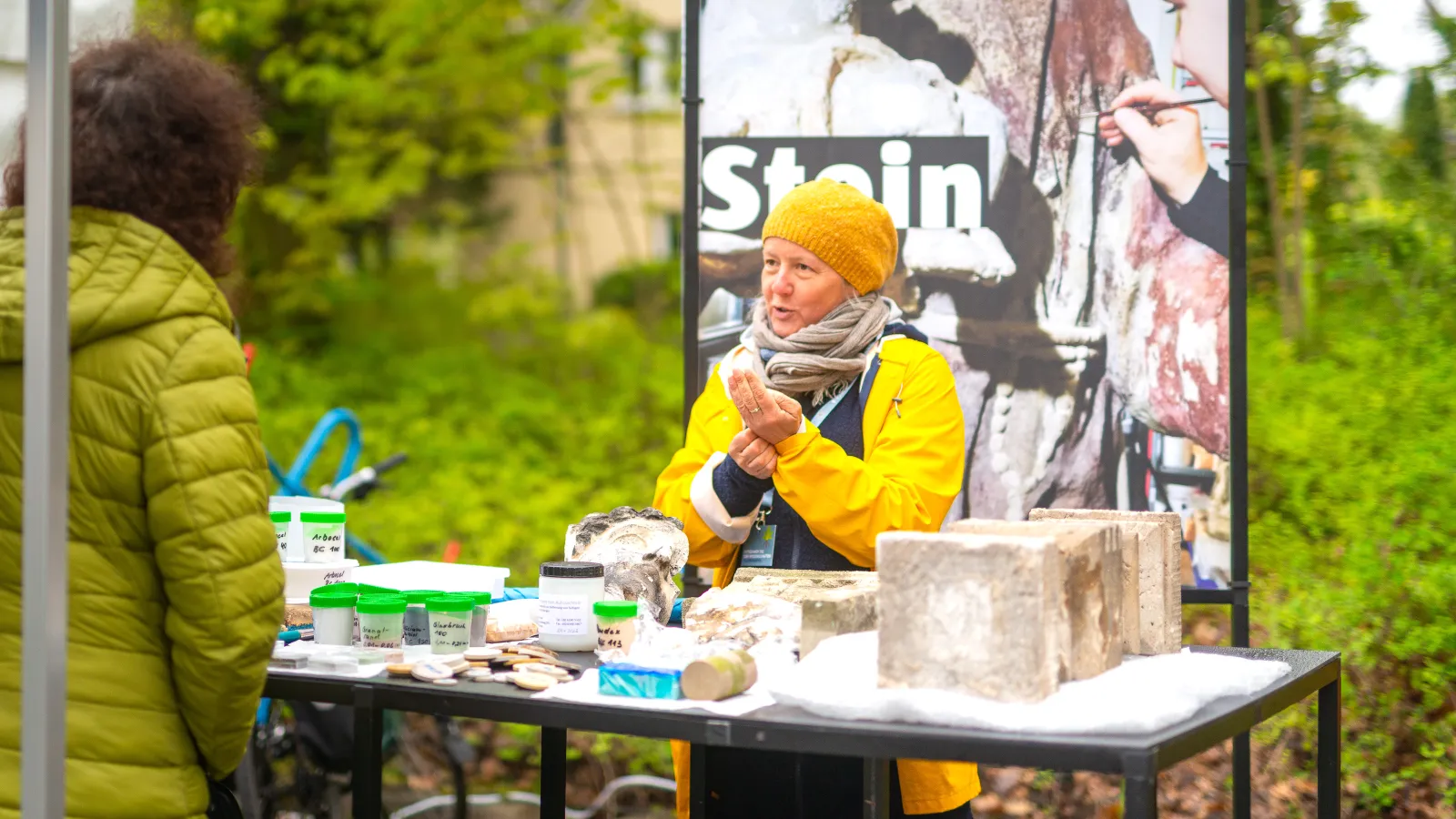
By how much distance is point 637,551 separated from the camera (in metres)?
2.61

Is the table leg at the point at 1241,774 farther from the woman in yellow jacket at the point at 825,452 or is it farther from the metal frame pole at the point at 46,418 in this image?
the metal frame pole at the point at 46,418

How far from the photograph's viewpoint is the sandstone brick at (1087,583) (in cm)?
203

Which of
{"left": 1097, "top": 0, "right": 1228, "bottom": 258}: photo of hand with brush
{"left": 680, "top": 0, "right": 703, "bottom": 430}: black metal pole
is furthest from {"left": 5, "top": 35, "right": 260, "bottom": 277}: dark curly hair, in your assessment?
{"left": 1097, "top": 0, "right": 1228, "bottom": 258}: photo of hand with brush

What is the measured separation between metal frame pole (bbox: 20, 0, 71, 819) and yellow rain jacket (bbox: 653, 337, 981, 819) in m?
1.22

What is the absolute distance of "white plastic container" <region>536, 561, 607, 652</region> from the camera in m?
2.46

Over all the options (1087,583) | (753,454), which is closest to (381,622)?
(753,454)

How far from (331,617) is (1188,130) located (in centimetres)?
230

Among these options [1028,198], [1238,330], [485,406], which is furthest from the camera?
[485,406]

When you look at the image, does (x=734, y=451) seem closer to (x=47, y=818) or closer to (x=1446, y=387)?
(x=47, y=818)

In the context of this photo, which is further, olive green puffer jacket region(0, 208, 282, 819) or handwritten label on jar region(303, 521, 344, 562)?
handwritten label on jar region(303, 521, 344, 562)

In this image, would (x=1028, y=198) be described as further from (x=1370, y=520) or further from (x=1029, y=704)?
(x=1370, y=520)

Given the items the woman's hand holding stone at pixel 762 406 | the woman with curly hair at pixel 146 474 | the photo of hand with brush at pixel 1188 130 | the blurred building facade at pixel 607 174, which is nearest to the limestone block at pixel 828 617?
the woman's hand holding stone at pixel 762 406

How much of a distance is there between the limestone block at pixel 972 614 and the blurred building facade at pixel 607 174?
663cm

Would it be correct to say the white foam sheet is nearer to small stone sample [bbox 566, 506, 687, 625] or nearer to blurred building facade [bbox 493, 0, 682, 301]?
small stone sample [bbox 566, 506, 687, 625]
